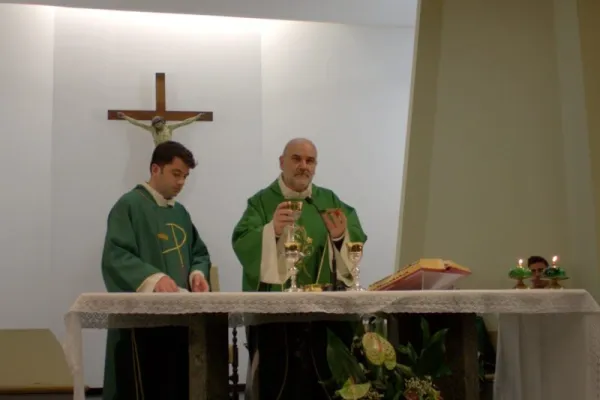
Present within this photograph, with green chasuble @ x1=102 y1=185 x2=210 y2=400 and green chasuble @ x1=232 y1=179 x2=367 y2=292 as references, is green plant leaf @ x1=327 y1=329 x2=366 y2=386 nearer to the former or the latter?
green chasuble @ x1=232 y1=179 x2=367 y2=292

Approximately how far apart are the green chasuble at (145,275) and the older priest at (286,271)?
1.29 feet

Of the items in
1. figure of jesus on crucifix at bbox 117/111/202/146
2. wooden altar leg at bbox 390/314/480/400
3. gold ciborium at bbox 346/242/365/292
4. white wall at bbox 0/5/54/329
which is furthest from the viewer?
figure of jesus on crucifix at bbox 117/111/202/146

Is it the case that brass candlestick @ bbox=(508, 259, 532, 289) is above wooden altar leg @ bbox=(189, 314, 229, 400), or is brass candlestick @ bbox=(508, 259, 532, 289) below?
above

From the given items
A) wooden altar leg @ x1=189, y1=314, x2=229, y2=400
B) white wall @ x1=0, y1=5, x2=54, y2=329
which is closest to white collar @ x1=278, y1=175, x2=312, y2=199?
wooden altar leg @ x1=189, y1=314, x2=229, y2=400

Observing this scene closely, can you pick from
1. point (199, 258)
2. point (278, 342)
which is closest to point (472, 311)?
point (278, 342)

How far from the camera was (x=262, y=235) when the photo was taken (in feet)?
12.4

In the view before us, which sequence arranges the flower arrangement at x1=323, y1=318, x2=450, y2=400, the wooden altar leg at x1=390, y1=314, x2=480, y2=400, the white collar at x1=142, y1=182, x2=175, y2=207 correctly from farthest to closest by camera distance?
the white collar at x1=142, y1=182, x2=175, y2=207 < the wooden altar leg at x1=390, y1=314, x2=480, y2=400 < the flower arrangement at x1=323, y1=318, x2=450, y2=400

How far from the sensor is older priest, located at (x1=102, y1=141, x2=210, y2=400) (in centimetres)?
374

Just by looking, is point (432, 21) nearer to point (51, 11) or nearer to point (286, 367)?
point (286, 367)

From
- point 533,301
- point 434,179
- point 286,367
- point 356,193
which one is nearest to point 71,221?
point 356,193

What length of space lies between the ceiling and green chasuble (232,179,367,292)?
302 centimetres

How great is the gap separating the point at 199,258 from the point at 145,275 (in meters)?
0.75

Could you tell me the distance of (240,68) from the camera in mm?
7852

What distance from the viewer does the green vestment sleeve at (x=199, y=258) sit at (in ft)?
14.0
